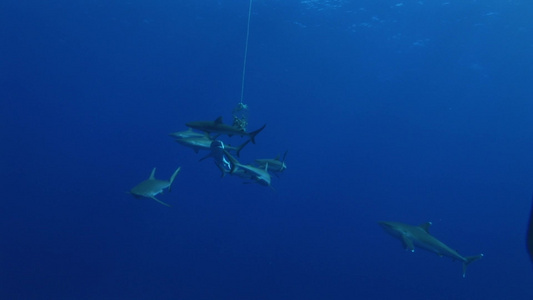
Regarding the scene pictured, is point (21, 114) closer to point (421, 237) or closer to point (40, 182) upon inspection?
point (40, 182)

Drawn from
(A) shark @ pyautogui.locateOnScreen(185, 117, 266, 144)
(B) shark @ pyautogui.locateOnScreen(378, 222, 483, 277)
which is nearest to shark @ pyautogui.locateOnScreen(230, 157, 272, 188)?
(A) shark @ pyautogui.locateOnScreen(185, 117, 266, 144)

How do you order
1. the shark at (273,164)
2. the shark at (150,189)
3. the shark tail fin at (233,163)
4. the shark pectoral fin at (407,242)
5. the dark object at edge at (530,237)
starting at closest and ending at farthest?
1. the dark object at edge at (530,237)
2. the shark tail fin at (233,163)
3. the shark at (150,189)
4. the shark pectoral fin at (407,242)
5. the shark at (273,164)

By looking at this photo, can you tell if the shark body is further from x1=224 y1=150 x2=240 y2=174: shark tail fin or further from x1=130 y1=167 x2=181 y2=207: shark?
x1=130 y1=167 x2=181 y2=207: shark

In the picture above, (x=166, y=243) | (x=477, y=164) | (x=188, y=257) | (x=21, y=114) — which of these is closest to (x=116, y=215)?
(x=166, y=243)

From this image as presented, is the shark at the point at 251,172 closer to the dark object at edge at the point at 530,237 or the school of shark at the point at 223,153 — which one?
the school of shark at the point at 223,153

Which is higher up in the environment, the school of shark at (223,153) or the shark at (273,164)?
the shark at (273,164)

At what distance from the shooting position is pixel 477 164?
26.3 metres

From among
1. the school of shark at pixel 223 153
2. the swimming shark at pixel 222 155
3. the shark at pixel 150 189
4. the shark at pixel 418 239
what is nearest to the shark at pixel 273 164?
the school of shark at pixel 223 153

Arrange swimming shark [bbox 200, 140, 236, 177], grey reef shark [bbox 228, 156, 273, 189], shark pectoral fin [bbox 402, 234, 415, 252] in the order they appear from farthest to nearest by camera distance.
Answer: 1. shark pectoral fin [bbox 402, 234, 415, 252]
2. grey reef shark [bbox 228, 156, 273, 189]
3. swimming shark [bbox 200, 140, 236, 177]

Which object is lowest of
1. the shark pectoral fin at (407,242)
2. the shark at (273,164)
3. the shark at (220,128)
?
the shark pectoral fin at (407,242)

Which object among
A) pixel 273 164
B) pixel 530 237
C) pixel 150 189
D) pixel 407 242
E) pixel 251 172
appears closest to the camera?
pixel 530 237

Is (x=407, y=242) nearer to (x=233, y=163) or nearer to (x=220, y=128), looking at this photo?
(x=233, y=163)

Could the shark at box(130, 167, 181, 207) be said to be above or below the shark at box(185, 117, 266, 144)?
below

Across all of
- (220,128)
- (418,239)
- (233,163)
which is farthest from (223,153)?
(418,239)
